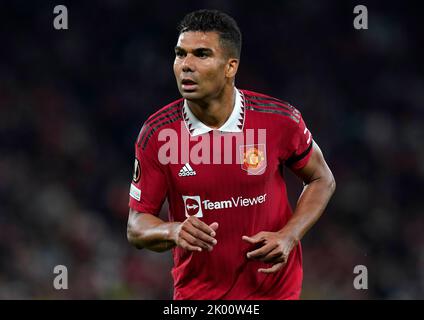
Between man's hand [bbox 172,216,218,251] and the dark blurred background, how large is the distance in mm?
4974

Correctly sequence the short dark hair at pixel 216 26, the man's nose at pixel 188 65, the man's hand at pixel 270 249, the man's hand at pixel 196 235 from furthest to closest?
the short dark hair at pixel 216 26 → the man's nose at pixel 188 65 → the man's hand at pixel 270 249 → the man's hand at pixel 196 235

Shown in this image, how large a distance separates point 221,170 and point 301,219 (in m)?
0.55

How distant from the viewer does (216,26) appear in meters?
4.39

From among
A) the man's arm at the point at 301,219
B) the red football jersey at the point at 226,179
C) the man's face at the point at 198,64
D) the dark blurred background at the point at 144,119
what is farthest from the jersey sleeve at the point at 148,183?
the dark blurred background at the point at 144,119

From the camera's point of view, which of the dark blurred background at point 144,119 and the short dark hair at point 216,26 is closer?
the short dark hair at point 216,26

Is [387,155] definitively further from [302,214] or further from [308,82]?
[302,214]

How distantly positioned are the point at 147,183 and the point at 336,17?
27.8 feet

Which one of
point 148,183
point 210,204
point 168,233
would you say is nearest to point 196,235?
point 168,233

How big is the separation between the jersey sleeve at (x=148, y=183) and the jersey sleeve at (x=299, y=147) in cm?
77

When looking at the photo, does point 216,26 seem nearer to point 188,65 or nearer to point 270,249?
point 188,65

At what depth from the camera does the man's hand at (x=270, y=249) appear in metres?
4.12

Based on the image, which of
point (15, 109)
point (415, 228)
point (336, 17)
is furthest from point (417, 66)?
point (15, 109)

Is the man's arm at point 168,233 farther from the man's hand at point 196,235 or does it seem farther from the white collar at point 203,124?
the white collar at point 203,124

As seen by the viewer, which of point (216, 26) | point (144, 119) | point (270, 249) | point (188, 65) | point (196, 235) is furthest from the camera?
point (144, 119)
